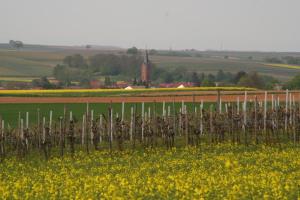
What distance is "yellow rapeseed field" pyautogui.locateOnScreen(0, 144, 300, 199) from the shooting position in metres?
19.9

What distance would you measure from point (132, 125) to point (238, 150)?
19.8 ft

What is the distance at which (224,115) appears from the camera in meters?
38.1

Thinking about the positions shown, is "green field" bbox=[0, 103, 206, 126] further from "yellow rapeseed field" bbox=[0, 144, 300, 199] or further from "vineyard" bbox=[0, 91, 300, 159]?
"yellow rapeseed field" bbox=[0, 144, 300, 199]

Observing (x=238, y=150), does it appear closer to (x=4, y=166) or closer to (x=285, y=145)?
(x=285, y=145)

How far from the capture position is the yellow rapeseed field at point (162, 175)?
19875 millimetres

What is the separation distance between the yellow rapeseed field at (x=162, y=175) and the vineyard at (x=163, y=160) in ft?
0.09

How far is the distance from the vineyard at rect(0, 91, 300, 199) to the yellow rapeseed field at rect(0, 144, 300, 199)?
3cm

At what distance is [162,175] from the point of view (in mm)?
24469

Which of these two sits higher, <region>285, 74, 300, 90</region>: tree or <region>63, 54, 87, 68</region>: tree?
<region>285, 74, 300, 90</region>: tree

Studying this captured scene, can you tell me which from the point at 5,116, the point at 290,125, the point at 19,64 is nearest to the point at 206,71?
the point at 19,64

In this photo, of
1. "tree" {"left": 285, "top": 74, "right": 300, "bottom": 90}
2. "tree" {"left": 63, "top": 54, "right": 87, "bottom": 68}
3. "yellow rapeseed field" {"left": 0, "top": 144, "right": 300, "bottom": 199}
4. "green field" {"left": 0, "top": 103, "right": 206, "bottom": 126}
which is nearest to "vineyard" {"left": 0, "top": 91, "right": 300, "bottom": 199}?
"yellow rapeseed field" {"left": 0, "top": 144, "right": 300, "bottom": 199}

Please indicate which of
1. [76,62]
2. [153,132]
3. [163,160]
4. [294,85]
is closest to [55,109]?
[153,132]

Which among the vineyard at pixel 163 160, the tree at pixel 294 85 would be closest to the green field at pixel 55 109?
the vineyard at pixel 163 160

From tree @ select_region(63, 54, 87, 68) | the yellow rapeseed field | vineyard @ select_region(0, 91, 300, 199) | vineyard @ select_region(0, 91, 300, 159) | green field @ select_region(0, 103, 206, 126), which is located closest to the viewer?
the yellow rapeseed field
